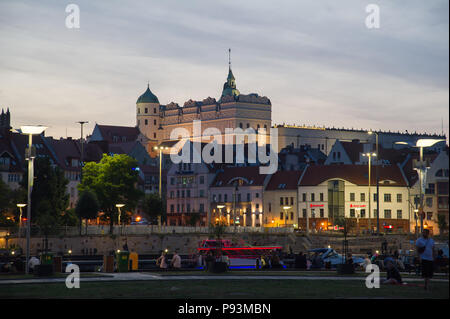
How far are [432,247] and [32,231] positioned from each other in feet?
223

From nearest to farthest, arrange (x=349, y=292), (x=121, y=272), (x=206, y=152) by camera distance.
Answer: (x=349, y=292)
(x=121, y=272)
(x=206, y=152)

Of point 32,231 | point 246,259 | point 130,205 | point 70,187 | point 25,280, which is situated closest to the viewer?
point 25,280

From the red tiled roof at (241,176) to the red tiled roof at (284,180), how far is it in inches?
60.0

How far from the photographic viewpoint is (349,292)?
102ft

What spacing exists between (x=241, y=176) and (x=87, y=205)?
48.0 m

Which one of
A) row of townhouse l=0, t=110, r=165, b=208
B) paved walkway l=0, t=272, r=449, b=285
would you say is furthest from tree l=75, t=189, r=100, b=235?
paved walkway l=0, t=272, r=449, b=285

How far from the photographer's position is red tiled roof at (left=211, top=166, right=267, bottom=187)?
486ft

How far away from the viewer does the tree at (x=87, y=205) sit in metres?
106

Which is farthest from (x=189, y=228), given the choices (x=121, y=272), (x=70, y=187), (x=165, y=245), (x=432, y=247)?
(x=432, y=247)

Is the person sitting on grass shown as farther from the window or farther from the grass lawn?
the window

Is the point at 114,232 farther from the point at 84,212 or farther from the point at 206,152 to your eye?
A: the point at 206,152

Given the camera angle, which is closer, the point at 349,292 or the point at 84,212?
the point at 349,292

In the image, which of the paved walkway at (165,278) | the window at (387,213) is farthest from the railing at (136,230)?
the paved walkway at (165,278)

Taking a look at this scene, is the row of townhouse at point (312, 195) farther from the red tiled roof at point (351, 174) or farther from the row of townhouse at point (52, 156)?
the row of townhouse at point (52, 156)
